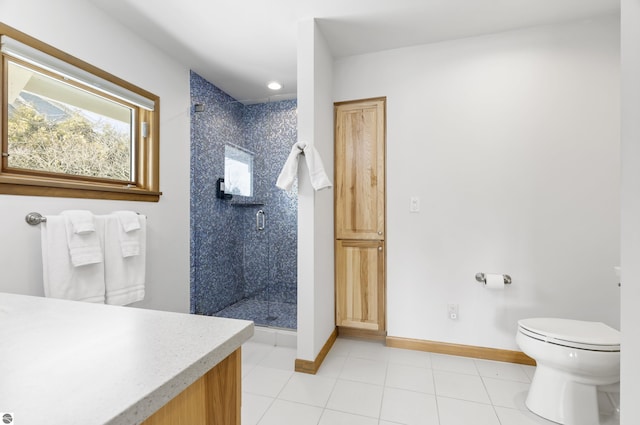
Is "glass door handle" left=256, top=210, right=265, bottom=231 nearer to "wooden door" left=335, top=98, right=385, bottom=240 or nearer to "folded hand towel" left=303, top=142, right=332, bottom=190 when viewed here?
"wooden door" left=335, top=98, right=385, bottom=240

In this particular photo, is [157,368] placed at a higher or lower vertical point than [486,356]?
higher

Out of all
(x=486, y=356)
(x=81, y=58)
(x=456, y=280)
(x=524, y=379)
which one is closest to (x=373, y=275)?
(x=456, y=280)

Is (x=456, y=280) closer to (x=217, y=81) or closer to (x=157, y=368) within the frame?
(x=157, y=368)

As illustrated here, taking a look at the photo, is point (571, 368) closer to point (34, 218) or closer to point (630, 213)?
point (630, 213)

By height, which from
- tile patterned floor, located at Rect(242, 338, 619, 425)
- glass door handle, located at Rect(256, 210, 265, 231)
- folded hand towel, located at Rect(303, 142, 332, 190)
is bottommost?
tile patterned floor, located at Rect(242, 338, 619, 425)

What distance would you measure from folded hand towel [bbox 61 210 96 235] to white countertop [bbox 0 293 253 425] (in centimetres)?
108

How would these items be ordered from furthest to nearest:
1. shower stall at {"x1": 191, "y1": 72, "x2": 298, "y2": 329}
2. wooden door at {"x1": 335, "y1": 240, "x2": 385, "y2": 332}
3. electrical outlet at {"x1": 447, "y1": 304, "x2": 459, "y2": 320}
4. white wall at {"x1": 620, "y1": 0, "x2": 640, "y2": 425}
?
shower stall at {"x1": 191, "y1": 72, "x2": 298, "y2": 329}, wooden door at {"x1": 335, "y1": 240, "x2": 385, "y2": 332}, electrical outlet at {"x1": 447, "y1": 304, "x2": 459, "y2": 320}, white wall at {"x1": 620, "y1": 0, "x2": 640, "y2": 425}

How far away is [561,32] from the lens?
2.09 m

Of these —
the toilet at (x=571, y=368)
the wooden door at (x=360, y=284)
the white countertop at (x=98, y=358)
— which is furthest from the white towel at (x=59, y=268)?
the toilet at (x=571, y=368)

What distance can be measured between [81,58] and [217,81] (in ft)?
4.36

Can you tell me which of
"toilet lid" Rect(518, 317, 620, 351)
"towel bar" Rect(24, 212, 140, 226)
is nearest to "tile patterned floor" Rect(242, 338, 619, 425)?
"toilet lid" Rect(518, 317, 620, 351)

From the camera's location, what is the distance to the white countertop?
37 centimetres

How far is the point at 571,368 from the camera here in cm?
147

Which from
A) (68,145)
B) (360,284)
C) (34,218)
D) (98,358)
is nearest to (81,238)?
(34,218)
